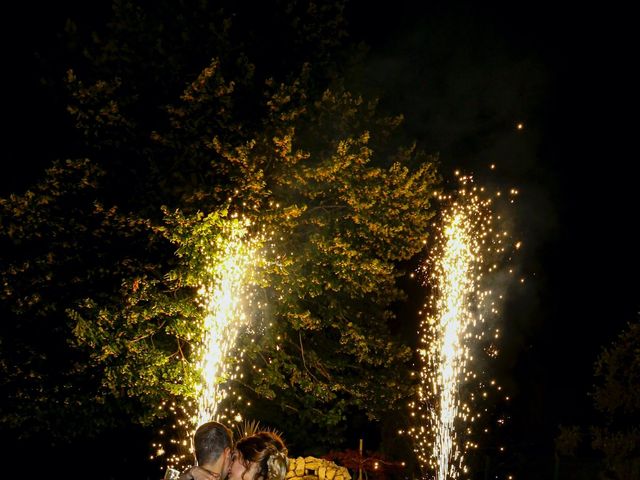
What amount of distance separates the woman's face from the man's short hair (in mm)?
238

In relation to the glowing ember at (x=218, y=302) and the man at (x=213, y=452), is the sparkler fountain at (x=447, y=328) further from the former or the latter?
the man at (x=213, y=452)

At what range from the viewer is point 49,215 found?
14.7 m

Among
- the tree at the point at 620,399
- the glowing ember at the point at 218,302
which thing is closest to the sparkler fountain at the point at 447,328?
the tree at the point at 620,399

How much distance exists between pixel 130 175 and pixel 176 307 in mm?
2956

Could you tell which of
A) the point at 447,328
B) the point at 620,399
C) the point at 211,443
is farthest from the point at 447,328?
the point at 211,443

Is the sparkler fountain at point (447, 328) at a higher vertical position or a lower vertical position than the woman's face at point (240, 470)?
higher

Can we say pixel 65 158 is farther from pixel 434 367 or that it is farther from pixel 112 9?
pixel 434 367

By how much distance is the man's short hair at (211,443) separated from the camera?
5.07 meters

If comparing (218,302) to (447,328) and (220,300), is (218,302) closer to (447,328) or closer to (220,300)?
(220,300)

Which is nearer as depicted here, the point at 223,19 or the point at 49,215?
the point at 49,215

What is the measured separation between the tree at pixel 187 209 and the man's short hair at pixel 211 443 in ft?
30.8

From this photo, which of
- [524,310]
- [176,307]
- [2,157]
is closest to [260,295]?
[176,307]

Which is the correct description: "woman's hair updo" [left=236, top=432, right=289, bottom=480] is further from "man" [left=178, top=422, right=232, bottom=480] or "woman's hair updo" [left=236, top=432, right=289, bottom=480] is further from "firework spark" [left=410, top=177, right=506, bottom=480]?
"firework spark" [left=410, top=177, right=506, bottom=480]

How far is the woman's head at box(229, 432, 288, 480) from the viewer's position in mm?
5367
